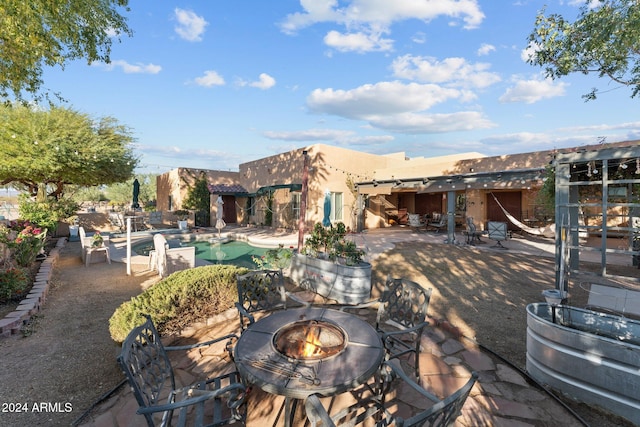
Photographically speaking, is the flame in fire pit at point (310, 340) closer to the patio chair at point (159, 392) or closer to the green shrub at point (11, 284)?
the patio chair at point (159, 392)

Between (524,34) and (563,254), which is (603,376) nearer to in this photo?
(563,254)

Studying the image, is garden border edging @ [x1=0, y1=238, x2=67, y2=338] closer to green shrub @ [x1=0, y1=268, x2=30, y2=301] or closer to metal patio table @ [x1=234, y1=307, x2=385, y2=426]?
green shrub @ [x1=0, y1=268, x2=30, y2=301]

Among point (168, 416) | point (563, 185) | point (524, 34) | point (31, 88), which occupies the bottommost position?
point (168, 416)

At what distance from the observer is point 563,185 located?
476 centimetres

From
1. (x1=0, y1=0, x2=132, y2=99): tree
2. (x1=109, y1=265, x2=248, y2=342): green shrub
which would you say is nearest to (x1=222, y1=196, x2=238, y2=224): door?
(x1=0, y1=0, x2=132, y2=99): tree

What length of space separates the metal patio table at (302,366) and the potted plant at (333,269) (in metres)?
2.24

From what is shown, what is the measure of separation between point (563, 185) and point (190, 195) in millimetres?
19130

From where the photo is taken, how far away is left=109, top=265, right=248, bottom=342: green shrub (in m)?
3.45

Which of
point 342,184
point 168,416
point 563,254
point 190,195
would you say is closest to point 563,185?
point 563,254

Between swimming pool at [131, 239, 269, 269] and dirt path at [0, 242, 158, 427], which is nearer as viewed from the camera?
dirt path at [0, 242, 158, 427]

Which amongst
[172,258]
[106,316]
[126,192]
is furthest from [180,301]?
[126,192]

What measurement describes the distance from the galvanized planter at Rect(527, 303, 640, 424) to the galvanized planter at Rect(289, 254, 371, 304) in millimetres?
2431

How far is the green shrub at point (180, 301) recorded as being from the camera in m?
3.45

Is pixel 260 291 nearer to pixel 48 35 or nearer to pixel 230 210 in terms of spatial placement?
pixel 48 35
